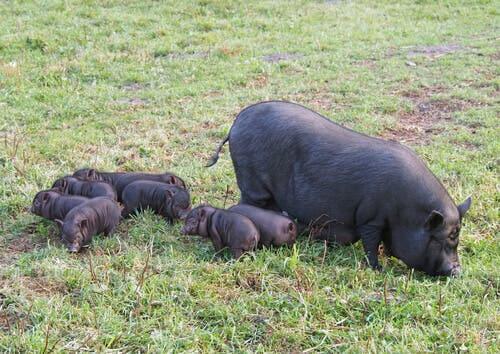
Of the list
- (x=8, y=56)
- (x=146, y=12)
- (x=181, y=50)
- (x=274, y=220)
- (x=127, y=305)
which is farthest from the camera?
(x=146, y=12)

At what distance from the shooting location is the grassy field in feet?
12.1

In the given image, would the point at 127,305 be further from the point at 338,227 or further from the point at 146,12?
the point at 146,12

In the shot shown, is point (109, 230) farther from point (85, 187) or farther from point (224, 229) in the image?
point (224, 229)

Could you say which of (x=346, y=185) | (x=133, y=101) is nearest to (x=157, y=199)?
(x=346, y=185)

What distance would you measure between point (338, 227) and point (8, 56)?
699 centimetres

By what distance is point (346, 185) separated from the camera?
15.0ft

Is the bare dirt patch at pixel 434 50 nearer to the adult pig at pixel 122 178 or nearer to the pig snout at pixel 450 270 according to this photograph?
the adult pig at pixel 122 178

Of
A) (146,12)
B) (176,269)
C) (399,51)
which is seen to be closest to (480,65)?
(399,51)

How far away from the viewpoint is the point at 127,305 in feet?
12.6

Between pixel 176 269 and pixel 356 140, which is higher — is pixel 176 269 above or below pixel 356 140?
below

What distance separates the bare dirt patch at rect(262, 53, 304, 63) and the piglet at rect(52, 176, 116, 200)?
5664mm

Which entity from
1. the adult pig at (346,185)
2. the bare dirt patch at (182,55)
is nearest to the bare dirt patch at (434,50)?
the bare dirt patch at (182,55)

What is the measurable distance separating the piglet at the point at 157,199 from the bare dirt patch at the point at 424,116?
2990mm

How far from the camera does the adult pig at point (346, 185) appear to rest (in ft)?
14.3
